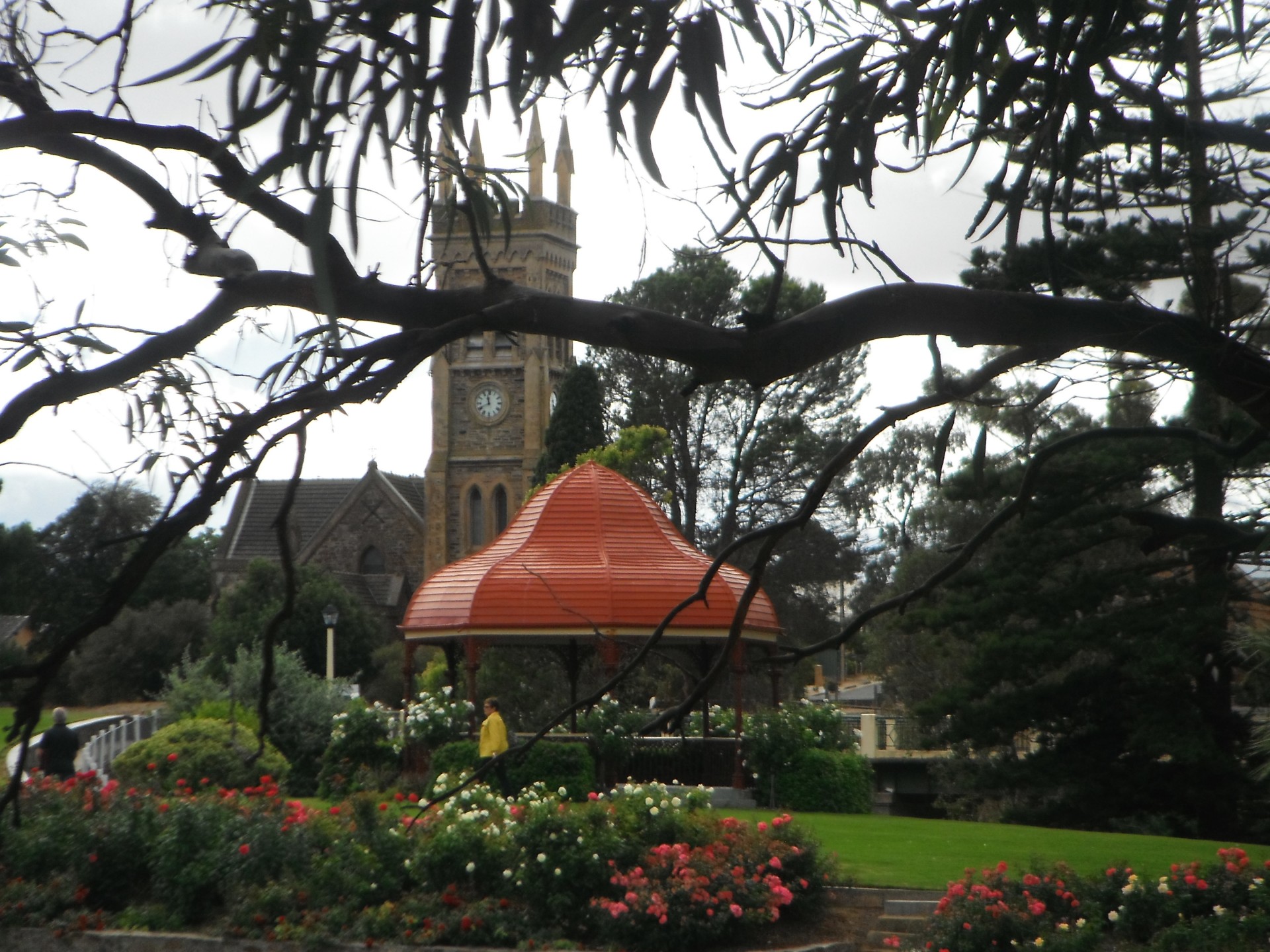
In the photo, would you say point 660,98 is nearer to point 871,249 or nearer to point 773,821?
point 871,249

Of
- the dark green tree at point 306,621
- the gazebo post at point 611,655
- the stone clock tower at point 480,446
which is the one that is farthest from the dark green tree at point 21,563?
the stone clock tower at point 480,446

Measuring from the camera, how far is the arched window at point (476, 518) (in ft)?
216

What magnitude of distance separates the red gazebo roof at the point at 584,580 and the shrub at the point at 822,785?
1.85 meters

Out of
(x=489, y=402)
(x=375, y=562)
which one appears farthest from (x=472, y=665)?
(x=375, y=562)

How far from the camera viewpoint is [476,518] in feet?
217

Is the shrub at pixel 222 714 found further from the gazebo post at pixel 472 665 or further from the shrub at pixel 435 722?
the gazebo post at pixel 472 665

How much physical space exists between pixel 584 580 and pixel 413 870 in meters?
10.5

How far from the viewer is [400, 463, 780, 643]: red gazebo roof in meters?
21.9

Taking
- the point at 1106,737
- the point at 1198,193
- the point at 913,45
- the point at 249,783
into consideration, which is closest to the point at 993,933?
the point at 1198,193

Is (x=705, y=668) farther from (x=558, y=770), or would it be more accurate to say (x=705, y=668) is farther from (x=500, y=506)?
(x=500, y=506)

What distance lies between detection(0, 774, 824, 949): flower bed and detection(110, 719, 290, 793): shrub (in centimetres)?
517

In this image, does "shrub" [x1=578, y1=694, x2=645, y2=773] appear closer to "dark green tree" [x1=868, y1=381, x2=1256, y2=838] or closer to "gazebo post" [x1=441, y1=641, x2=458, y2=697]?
"gazebo post" [x1=441, y1=641, x2=458, y2=697]

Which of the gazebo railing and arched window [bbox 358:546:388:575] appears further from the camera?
arched window [bbox 358:546:388:575]

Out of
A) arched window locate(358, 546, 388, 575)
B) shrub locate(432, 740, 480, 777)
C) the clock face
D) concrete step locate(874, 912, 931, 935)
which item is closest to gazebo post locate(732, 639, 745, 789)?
shrub locate(432, 740, 480, 777)
